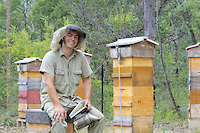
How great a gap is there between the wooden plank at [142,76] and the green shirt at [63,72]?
1249 millimetres

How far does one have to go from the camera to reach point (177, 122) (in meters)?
6.82

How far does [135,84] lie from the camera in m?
4.57

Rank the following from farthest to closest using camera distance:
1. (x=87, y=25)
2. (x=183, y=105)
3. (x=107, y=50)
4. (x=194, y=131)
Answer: (x=87, y=25)
(x=107, y=50)
(x=183, y=105)
(x=194, y=131)

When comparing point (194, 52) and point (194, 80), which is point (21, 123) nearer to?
point (194, 80)

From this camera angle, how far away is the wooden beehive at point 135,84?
14.9ft

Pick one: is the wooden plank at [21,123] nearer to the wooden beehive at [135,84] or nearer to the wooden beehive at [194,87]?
the wooden beehive at [135,84]

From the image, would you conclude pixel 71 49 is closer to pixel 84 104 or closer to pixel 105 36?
pixel 84 104

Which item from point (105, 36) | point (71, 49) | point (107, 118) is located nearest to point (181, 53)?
point (105, 36)

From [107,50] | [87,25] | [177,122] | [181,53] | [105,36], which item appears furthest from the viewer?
[181,53]

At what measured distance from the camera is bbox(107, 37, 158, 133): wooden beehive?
14.9ft

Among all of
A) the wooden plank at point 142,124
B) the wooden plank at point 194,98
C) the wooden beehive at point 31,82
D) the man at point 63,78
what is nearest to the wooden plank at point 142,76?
the wooden plank at point 142,124

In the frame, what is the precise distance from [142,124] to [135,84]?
630 millimetres

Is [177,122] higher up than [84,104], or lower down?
lower down

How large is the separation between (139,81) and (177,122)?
2709 mm
